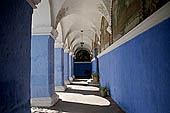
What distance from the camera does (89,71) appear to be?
32781mm

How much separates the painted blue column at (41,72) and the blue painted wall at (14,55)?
3.09 m

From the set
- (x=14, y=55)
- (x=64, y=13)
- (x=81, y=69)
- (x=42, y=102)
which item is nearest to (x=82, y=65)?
(x=81, y=69)

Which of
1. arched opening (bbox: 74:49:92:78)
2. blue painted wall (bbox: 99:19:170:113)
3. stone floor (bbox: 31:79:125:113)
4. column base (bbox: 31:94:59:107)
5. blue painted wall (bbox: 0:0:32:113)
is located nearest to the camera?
blue painted wall (bbox: 0:0:32:113)

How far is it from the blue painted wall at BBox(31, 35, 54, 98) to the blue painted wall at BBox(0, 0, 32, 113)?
3128 millimetres

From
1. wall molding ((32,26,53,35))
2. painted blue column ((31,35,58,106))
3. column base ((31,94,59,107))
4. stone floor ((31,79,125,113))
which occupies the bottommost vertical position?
stone floor ((31,79,125,113))

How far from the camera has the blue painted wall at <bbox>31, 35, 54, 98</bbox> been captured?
7.04 m

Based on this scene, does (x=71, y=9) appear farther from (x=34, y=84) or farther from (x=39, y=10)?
(x=34, y=84)

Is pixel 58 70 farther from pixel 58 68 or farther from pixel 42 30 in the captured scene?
pixel 42 30

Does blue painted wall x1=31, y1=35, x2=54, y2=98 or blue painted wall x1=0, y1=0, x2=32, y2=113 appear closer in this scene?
blue painted wall x1=0, y1=0, x2=32, y2=113

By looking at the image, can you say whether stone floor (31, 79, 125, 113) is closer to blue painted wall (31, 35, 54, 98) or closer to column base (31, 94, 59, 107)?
column base (31, 94, 59, 107)

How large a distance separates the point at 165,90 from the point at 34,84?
211 inches

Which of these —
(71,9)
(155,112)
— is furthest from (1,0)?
(71,9)

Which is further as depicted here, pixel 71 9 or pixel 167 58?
pixel 71 9

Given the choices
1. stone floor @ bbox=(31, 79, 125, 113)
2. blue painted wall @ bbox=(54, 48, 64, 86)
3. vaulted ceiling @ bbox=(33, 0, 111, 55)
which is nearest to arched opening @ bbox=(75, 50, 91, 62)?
vaulted ceiling @ bbox=(33, 0, 111, 55)
